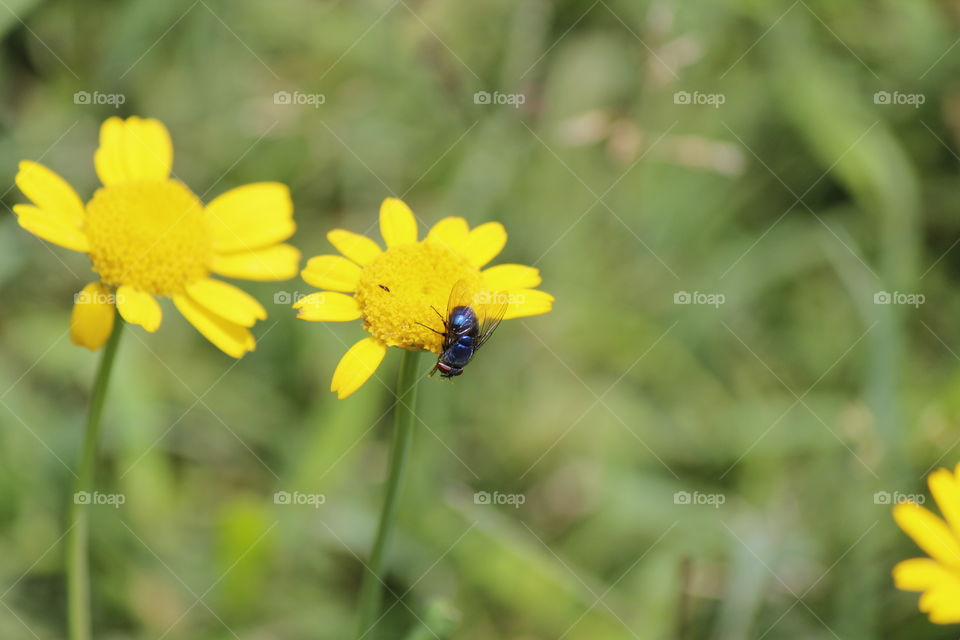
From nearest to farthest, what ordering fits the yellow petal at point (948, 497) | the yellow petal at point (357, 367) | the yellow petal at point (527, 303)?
1. the yellow petal at point (357, 367)
2. the yellow petal at point (527, 303)
3. the yellow petal at point (948, 497)

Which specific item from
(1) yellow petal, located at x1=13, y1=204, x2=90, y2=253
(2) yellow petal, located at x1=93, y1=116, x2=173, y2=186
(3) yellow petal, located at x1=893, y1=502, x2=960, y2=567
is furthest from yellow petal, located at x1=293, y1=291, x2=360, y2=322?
(3) yellow petal, located at x1=893, y1=502, x2=960, y2=567

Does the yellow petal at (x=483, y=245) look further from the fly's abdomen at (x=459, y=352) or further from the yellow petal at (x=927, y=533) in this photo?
the yellow petal at (x=927, y=533)

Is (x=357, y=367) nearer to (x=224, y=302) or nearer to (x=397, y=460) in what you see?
(x=397, y=460)

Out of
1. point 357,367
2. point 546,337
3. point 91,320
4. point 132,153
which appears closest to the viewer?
point 357,367

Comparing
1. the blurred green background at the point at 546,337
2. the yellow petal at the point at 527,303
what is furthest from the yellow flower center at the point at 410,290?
the blurred green background at the point at 546,337

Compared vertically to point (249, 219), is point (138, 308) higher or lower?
lower

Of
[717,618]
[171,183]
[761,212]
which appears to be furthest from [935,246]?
[171,183]

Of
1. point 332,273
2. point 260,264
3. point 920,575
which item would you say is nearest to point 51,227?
point 260,264
